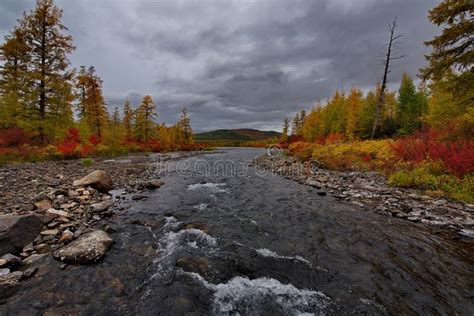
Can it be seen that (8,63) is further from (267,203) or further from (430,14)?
(430,14)

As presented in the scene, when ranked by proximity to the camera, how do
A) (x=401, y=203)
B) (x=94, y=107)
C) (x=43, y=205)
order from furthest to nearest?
(x=94, y=107)
(x=401, y=203)
(x=43, y=205)

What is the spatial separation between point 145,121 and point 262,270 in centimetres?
4468

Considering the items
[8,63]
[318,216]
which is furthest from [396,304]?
[8,63]

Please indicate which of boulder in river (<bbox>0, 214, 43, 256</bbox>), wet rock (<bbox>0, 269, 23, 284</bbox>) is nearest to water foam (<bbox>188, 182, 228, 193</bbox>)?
boulder in river (<bbox>0, 214, 43, 256</bbox>)

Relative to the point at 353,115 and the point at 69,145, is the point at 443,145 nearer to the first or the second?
the point at 69,145

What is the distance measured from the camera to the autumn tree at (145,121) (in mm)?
42281

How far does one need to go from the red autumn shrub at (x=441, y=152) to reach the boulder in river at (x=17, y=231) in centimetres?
1635

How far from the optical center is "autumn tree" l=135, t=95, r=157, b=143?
139 feet

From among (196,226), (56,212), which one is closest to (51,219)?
(56,212)

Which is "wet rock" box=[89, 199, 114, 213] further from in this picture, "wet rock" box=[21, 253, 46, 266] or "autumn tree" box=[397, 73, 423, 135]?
"autumn tree" box=[397, 73, 423, 135]

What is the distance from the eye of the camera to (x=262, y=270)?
15.1 ft

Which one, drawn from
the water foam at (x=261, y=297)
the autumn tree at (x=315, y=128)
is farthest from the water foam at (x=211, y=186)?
the autumn tree at (x=315, y=128)

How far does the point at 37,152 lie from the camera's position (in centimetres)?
1650

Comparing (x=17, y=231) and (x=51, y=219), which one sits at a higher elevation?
(x=17, y=231)
